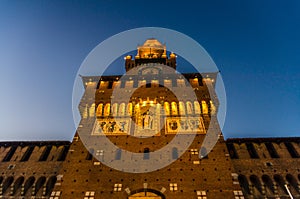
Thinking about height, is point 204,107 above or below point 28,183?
above

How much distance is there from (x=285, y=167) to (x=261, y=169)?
4.82 feet

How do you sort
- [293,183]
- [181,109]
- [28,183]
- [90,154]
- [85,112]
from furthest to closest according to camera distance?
1. [85,112]
2. [181,109]
3. [28,183]
4. [90,154]
5. [293,183]

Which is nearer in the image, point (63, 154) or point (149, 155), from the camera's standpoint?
point (149, 155)

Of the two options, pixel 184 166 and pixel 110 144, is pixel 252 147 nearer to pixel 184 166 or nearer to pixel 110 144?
pixel 184 166

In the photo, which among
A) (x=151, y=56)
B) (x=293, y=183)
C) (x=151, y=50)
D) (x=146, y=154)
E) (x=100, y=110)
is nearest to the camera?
(x=293, y=183)

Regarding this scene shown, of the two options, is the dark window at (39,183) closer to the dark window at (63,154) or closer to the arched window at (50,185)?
the arched window at (50,185)

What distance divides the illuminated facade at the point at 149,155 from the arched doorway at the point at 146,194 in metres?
0.05

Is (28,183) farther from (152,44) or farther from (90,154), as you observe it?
(152,44)

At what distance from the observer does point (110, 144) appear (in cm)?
1716

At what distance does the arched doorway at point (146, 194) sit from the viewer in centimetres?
1454

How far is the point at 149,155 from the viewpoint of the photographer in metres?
16.4

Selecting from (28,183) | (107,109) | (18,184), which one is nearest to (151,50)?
(107,109)

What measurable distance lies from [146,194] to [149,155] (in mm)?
2416

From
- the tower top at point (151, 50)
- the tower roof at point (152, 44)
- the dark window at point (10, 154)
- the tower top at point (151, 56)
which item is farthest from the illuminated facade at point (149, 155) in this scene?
the tower roof at point (152, 44)
